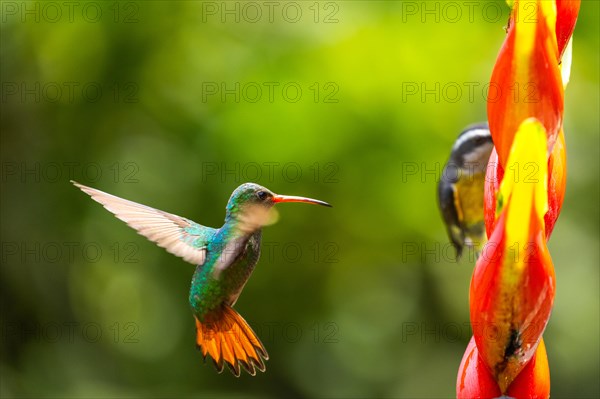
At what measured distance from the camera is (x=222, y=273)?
1052 millimetres

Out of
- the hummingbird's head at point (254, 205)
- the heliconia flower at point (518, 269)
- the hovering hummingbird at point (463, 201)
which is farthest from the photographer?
the hovering hummingbird at point (463, 201)

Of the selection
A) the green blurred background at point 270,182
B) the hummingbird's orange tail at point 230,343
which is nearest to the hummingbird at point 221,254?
the hummingbird's orange tail at point 230,343

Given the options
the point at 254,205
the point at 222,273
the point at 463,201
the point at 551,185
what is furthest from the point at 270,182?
the point at 551,185

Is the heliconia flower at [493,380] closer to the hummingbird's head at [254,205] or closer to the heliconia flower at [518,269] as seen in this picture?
the heliconia flower at [518,269]

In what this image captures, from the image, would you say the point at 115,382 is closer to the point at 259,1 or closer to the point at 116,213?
the point at 259,1

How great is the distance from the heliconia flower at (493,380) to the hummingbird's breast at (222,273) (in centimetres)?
39

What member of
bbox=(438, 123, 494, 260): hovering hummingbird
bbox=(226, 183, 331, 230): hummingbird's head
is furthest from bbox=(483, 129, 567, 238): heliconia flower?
bbox=(438, 123, 494, 260): hovering hummingbird

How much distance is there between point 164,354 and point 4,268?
0.60 metres

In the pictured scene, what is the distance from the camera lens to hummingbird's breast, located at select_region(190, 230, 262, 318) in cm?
99

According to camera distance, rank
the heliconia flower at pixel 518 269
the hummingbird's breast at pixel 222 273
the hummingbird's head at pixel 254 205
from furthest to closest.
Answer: the hummingbird's breast at pixel 222 273 → the hummingbird's head at pixel 254 205 → the heliconia flower at pixel 518 269

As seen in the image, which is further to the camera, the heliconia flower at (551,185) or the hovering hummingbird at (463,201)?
the hovering hummingbird at (463,201)

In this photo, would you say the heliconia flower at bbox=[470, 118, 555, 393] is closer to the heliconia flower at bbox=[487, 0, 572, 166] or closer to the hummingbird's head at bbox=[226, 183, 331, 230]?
the heliconia flower at bbox=[487, 0, 572, 166]

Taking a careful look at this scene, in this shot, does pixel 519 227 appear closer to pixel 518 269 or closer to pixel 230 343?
pixel 518 269

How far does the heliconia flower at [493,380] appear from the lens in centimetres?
64
